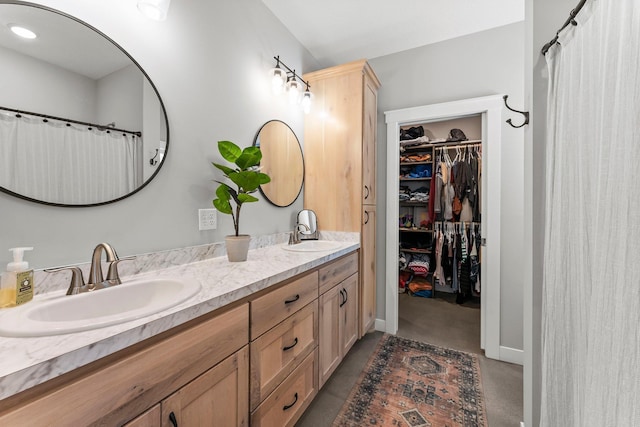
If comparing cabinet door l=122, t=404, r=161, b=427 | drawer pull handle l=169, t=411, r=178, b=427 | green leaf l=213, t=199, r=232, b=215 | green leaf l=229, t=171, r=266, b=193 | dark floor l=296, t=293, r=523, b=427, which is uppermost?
green leaf l=229, t=171, r=266, b=193

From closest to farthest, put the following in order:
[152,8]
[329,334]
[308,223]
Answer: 1. [152,8]
2. [329,334]
3. [308,223]

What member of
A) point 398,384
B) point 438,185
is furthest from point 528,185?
→ point 438,185

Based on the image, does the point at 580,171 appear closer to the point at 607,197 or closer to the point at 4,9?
the point at 607,197

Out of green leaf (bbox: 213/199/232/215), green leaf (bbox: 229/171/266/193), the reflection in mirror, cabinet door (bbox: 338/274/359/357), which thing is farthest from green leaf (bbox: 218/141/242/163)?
cabinet door (bbox: 338/274/359/357)

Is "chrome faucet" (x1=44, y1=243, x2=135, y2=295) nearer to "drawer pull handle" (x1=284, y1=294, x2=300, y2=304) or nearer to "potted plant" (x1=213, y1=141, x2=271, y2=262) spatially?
"potted plant" (x1=213, y1=141, x2=271, y2=262)

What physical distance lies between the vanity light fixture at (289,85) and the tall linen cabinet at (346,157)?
8.1 inches

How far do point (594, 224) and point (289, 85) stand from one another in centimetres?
192

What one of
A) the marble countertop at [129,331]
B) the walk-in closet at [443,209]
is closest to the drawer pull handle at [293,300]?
the marble countertop at [129,331]

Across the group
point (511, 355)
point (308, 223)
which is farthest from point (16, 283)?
point (511, 355)

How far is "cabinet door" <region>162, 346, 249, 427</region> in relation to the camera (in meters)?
0.73

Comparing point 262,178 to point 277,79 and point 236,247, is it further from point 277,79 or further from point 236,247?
point 277,79

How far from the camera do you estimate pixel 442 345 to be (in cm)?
224

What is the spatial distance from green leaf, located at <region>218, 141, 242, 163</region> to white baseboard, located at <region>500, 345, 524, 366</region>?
95.9 inches

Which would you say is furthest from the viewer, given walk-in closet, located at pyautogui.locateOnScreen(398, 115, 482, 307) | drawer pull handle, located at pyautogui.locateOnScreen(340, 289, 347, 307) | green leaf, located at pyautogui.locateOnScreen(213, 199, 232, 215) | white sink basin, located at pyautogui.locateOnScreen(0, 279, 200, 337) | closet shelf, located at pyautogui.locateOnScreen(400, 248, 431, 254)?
closet shelf, located at pyautogui.locateOnScreen(400, 248, 431, 254)
